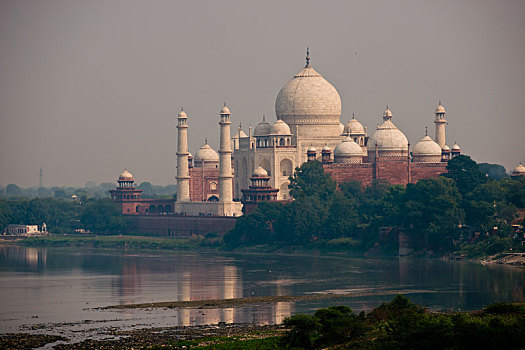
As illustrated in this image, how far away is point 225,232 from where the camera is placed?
298 ft

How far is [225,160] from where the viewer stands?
93188mm

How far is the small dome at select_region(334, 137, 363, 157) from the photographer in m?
93.8

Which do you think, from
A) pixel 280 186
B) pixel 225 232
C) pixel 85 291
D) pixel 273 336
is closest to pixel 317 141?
pixel 280 186

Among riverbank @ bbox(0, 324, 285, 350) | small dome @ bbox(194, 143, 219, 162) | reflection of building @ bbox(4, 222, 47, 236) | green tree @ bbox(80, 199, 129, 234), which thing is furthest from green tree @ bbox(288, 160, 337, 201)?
riverbank @ bbox(0, 324, 285, 350)

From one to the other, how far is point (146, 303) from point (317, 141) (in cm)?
4344

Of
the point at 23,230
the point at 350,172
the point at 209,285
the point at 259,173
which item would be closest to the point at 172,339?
the point at 209,285

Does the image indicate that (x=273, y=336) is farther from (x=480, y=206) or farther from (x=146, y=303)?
(x=480, y=206)

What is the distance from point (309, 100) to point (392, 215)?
19833mm

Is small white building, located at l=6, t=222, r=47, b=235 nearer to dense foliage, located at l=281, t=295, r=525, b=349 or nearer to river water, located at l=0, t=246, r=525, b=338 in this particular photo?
river water, located at l=0, t=246, r=525, b=338

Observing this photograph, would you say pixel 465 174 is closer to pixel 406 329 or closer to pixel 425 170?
pixel 425 170

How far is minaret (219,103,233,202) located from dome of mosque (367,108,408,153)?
36.9 feet

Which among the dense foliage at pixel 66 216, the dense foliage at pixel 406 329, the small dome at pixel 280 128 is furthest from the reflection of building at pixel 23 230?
the dense foliage at pixel 406 329

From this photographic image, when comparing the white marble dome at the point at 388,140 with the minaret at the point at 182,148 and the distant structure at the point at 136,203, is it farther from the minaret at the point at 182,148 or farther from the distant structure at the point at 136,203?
the distant structure at the point at 136,203

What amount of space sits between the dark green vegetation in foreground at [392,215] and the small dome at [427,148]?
527cm
